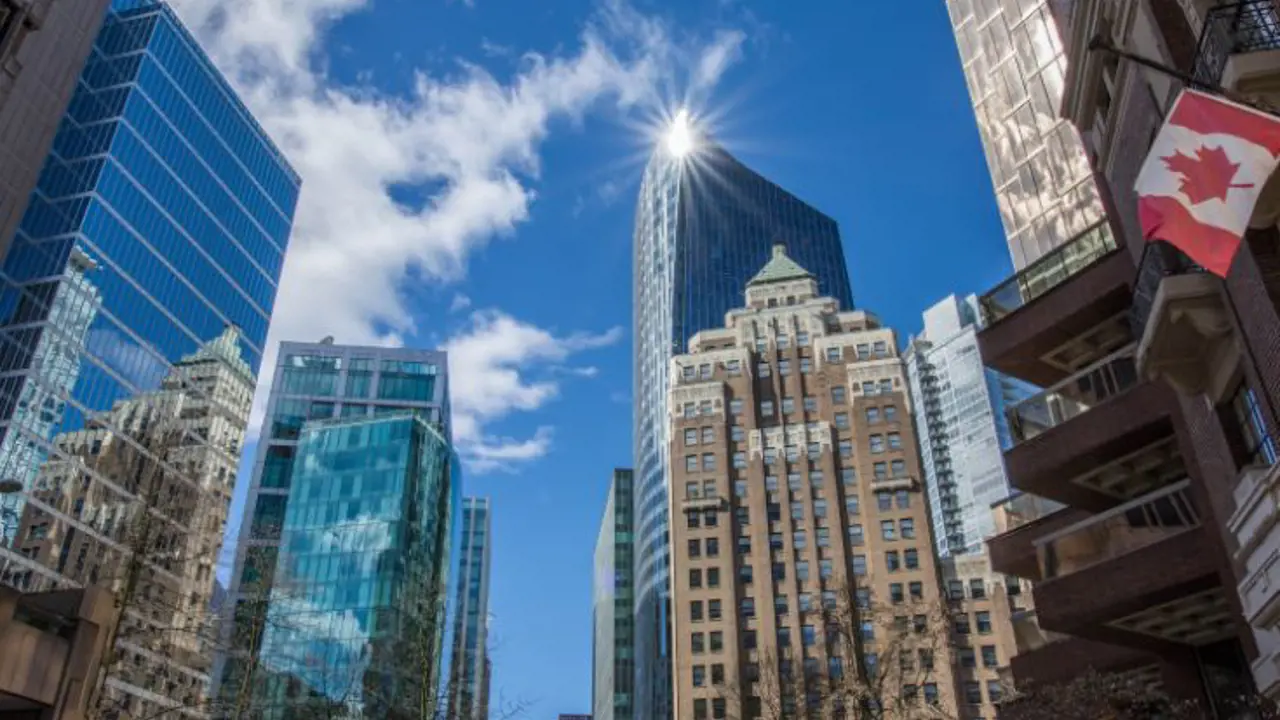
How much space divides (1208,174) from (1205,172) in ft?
0.15

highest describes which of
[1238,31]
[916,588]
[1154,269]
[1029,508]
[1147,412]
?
[916,588]

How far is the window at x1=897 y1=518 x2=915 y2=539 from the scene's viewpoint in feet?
322

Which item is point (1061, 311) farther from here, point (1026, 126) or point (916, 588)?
point (916, 588)

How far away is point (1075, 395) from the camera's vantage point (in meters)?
25.8

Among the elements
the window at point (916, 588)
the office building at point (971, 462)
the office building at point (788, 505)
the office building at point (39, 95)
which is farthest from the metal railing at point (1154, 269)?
the office building at point (971, 462)

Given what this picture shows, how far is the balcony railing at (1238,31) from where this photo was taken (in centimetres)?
1488

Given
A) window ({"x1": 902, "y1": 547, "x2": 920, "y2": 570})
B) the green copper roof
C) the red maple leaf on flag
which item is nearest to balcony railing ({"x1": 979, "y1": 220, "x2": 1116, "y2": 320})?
the red maple leaf on flag

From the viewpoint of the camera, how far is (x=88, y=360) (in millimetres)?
91438

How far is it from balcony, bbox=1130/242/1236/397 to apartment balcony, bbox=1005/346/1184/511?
3243mm

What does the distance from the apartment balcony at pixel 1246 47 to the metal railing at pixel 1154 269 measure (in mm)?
3576

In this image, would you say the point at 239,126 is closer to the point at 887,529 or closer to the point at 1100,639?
the point at 887,529

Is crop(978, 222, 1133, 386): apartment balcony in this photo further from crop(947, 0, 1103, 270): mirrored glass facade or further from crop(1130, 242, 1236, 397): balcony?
crop(947, 0, 1103, 270): mirrored glass facade

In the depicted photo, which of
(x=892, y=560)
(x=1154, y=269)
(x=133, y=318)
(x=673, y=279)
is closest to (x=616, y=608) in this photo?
(x=673, y=279)

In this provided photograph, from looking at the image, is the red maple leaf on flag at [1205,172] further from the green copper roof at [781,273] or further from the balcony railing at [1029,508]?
the green copper roof at [781,273]
